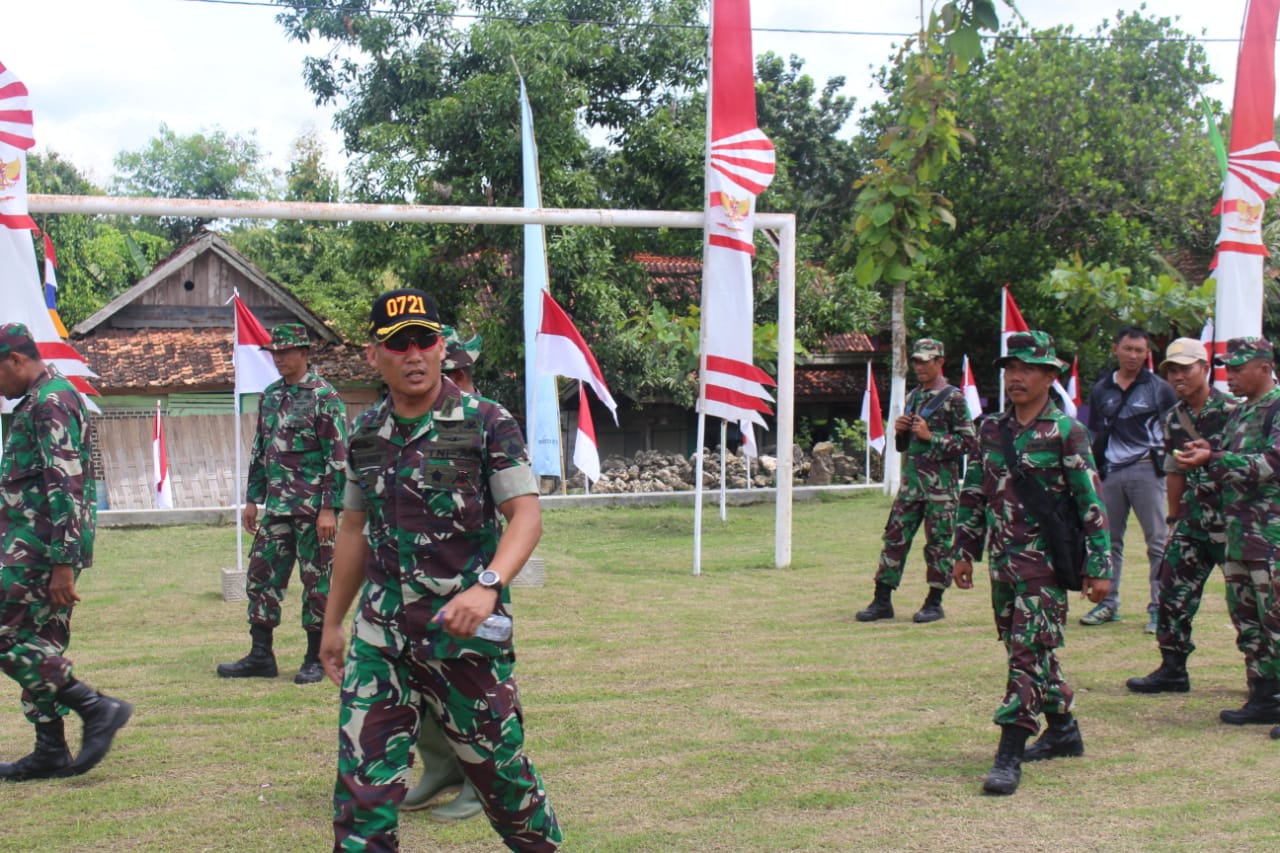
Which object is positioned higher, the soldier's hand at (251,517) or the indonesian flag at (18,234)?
the indonesian flag at (18,234)

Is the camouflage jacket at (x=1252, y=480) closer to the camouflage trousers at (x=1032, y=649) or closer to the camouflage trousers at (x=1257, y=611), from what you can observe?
the camouflage trousers at (x=1257, y=611)

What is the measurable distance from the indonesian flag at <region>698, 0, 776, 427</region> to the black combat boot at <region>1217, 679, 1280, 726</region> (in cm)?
582

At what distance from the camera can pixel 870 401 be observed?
22078 millimetres

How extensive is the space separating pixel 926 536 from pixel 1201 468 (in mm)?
2636

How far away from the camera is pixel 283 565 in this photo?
740 cm

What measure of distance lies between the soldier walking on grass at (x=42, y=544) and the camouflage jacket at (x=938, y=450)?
222 inches

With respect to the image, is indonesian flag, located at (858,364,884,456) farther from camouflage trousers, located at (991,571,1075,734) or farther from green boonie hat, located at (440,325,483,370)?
green boonie hat, located at (440,325,483,370)

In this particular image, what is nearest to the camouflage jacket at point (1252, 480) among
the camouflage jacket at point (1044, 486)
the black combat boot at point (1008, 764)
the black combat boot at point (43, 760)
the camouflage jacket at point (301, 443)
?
the camouflage jacket at point (1044, 486)

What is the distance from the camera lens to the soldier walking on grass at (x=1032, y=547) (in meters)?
5.36

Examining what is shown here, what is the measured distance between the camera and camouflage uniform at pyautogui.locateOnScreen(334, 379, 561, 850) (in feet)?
12.2

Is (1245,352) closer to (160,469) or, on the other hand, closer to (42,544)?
(42,544)

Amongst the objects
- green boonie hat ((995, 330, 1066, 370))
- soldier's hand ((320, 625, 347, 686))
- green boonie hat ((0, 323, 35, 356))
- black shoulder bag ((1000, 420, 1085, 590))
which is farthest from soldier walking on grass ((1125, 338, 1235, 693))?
green boonie hat ((0, 323, 35, 356))

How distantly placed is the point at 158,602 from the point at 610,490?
494 inches

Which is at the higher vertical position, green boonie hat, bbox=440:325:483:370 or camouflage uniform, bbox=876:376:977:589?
green boonie hat, bbox=440:325:483:370
